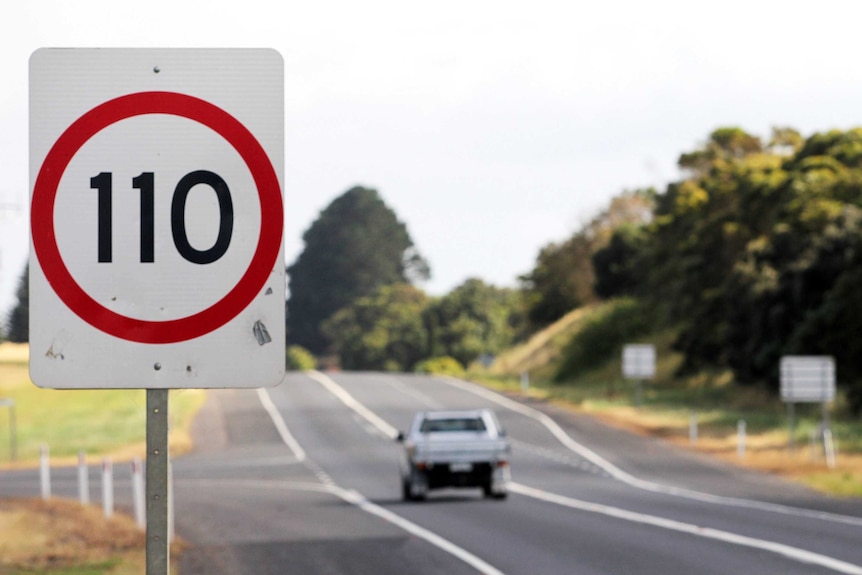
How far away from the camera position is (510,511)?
27.9m

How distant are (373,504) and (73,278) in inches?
1061

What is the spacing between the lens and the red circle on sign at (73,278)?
4.56m

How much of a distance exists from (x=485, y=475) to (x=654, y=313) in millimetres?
59747

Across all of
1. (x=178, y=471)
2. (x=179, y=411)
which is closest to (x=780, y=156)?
(x=179, y=411)

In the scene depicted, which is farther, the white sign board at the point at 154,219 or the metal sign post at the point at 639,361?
the metal sign post at the point at 639,361

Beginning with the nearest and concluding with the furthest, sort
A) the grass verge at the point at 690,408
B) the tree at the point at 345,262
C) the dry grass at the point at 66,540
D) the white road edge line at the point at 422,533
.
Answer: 1. the white road edge line at the point at 422,533
2. the dry grass at the point at 66,540
3. the grass verge at the point at 690,408
4. the tree at the point at 345,262

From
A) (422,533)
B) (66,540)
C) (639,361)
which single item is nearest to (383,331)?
(639,361)

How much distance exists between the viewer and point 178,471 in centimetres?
4744

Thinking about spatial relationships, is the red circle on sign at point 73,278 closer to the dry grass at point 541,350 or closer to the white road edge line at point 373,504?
the white road edge line at point 373,504

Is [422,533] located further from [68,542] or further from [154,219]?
[154,219]

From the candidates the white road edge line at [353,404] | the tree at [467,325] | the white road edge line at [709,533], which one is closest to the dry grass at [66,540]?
the white road edge line at [709,533]

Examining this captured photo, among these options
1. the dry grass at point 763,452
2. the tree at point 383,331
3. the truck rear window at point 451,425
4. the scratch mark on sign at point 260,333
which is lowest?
the dry grass at point 763,452

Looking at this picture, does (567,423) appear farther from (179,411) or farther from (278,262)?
(278,262)

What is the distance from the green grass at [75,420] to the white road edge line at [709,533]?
28278mm
